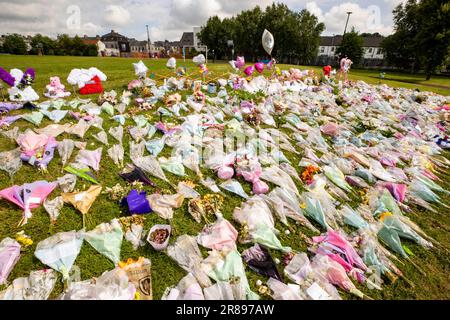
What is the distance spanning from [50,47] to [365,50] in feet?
309

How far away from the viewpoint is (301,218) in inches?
173

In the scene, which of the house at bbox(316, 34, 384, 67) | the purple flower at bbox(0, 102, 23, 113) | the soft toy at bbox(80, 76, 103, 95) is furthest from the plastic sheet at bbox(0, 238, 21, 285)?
the house at bbox(316, 34, 384, 67)

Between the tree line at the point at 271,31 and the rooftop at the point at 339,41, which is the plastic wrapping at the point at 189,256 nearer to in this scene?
the tree line at the point at 271,31

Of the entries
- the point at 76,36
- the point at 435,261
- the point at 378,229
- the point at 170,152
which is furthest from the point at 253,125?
the point at 76,36

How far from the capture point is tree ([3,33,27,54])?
68.4 m

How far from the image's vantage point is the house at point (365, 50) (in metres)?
65.1

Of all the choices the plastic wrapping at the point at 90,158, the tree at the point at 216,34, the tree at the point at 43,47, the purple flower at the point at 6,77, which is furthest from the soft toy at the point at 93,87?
the tree at the point at 43,47

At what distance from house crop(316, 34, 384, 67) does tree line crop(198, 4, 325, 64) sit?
11.4 meters

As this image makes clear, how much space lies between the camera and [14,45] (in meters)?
68.5

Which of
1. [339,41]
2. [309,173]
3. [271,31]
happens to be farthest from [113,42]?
[309,173]

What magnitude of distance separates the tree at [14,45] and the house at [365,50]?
87.4m

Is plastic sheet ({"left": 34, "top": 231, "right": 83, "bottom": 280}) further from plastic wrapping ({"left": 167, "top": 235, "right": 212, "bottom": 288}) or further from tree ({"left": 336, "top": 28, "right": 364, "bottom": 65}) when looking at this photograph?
tree ({"left": 336, "top": 28, "right": 364, "bottom": 65})
